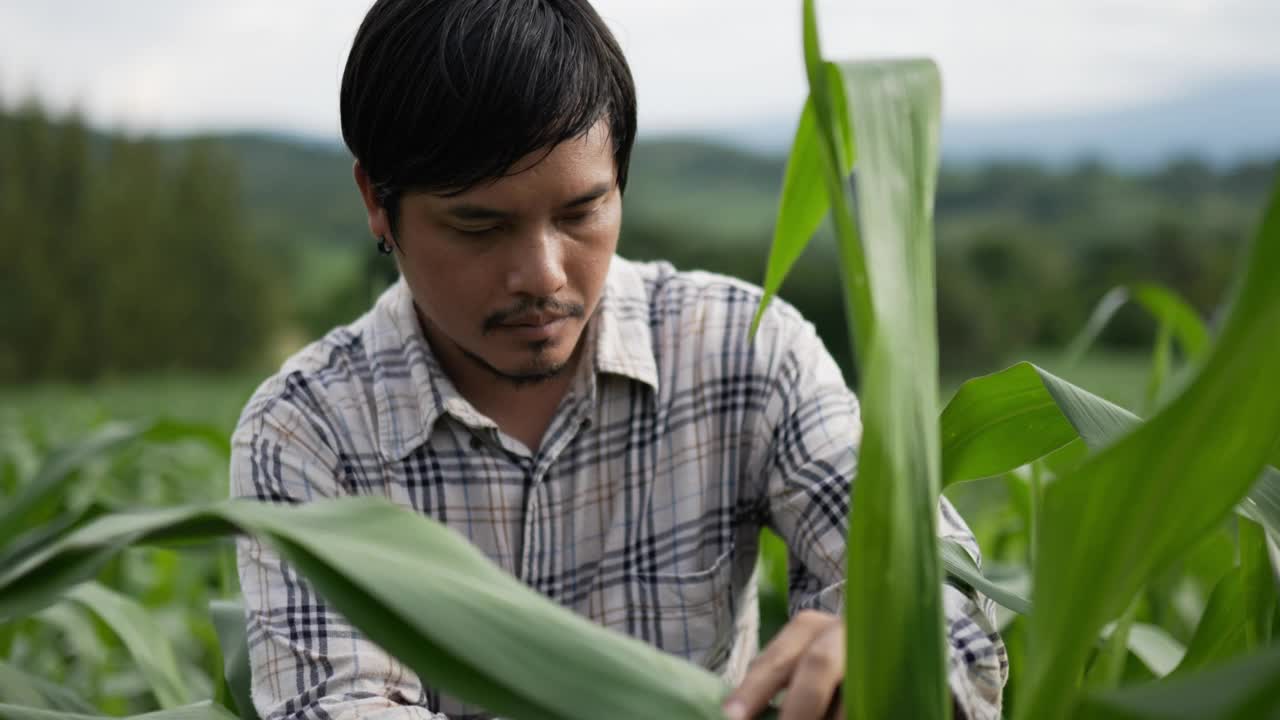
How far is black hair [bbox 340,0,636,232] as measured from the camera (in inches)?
32.4

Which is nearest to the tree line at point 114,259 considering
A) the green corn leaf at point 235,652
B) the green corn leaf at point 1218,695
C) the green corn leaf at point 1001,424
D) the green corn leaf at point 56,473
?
the green corn leaf at point 56,473

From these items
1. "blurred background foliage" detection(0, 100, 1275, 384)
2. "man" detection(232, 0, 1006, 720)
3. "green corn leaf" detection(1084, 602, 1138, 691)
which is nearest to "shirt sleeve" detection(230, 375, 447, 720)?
"man" detection(232, 0, 1006, 720)

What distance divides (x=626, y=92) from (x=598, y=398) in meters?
0.25

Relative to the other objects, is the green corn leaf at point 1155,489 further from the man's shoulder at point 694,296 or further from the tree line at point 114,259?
the tree line at point 114,259

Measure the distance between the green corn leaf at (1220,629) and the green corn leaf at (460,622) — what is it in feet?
1.38

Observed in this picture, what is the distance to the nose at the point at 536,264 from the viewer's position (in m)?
0.83

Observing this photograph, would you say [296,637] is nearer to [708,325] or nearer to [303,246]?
[708,325]

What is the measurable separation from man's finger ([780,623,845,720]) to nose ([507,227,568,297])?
38 centimetres

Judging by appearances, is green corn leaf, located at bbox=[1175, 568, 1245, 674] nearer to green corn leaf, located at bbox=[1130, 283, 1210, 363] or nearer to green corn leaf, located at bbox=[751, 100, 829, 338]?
green corn leaf, located at bbox=[751, 100, 829, 338]

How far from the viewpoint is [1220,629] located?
0.73 meters

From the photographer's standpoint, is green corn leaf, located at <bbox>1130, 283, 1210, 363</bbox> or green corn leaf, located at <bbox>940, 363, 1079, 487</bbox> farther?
green corn leaf, located at <bbox>1130, 283, 1210, 363</bbox>

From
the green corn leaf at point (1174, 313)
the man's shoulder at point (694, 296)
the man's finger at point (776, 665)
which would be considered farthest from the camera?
the green corn leaf at point (1174, 313)

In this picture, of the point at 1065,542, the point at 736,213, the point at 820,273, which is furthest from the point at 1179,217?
the point at 1065,542

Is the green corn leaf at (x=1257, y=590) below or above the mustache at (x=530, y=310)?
below
